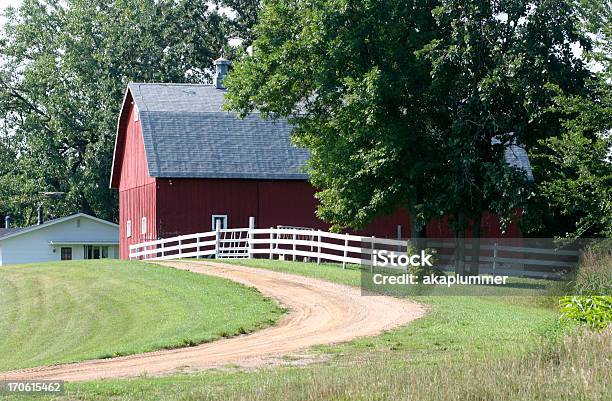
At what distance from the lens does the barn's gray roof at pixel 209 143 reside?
142 feet

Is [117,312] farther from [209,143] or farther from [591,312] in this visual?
[209,143]

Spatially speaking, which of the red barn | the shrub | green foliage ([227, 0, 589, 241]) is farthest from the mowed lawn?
the red barn

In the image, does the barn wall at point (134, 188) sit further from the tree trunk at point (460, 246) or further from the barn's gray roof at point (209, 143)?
the tree trunk at point (460, 246)

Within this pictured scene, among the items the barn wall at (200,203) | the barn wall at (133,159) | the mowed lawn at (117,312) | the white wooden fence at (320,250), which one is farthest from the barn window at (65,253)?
the mowed lawn at (117,312)

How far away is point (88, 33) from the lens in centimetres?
6247

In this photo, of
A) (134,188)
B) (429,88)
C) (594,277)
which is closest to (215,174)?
(134,188)

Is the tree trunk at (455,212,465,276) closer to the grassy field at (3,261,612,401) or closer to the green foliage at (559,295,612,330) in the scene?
the grassy field at (3,261,612,401)

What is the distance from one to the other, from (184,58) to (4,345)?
39670mm

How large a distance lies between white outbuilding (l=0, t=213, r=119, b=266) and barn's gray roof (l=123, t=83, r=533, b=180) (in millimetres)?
16065

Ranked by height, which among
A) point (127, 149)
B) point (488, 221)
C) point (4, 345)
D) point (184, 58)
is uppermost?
point (184, 58)

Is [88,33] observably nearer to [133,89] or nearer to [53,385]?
[133,89]

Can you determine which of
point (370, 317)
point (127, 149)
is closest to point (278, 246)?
point (127, 149)

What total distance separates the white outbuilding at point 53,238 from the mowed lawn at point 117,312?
24.9 metres

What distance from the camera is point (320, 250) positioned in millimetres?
35250
